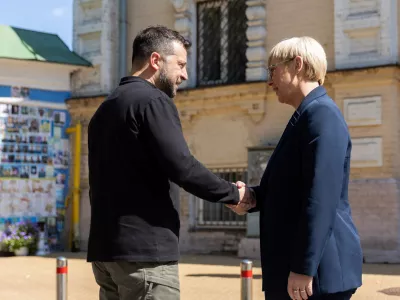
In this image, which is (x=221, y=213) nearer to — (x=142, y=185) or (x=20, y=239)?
(x=20, y=239)

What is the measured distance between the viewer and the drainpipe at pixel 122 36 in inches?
679

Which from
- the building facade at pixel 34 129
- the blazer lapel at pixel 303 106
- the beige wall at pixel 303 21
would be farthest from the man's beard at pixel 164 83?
the building facade at pixel 34 129

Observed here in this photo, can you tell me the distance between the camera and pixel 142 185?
3398mm

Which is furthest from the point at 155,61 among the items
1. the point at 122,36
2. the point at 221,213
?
the point at 122,36

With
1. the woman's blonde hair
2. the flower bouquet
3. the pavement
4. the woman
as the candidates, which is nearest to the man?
the woman

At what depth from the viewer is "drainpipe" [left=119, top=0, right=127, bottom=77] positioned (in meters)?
17.2

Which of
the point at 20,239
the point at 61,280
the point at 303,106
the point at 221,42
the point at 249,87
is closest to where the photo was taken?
the point at 303,106

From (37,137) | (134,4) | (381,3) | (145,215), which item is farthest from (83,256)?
(145,215)

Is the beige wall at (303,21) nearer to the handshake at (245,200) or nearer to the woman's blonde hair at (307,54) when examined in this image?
the handshake at (245,200)

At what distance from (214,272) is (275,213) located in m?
8.77

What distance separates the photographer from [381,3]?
13.5 m

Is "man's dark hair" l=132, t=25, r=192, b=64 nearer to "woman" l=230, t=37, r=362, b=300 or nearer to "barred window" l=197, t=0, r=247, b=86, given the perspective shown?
"woman" l=230, t=37, r=362, b=300

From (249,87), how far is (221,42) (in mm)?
1587

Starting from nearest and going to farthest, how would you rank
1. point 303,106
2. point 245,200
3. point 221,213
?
point 303,106, point 245,200, point 221,213
